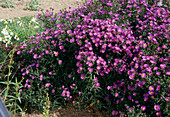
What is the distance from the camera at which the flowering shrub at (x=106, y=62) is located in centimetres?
263

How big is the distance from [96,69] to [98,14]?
106cm

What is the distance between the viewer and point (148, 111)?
8.82ft

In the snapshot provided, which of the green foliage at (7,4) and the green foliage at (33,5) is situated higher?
the green foliage at (7,4)

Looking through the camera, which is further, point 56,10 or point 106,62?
point 56,10

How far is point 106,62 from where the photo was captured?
3010 mm

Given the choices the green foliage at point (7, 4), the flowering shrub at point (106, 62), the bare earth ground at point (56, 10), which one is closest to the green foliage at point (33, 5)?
the bare earth ground at point (56, 10)

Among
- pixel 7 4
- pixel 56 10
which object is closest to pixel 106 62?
pixel 56 10

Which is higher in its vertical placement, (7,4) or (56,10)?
(7,4)

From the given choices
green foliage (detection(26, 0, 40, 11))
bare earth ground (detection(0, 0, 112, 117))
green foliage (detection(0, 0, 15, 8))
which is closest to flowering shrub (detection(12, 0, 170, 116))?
bare earth ground (detection(0, 0, 112, 117))

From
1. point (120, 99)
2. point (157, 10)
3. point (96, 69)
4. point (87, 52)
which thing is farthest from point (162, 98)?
point (157, 10)

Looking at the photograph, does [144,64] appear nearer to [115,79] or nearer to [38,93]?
[115,79]

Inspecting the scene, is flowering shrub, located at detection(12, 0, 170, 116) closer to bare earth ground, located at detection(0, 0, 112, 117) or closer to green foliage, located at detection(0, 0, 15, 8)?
bare earth ground, located at detection(0, 0, 112, 117)

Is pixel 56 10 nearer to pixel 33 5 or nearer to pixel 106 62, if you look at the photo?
pixel 33 5

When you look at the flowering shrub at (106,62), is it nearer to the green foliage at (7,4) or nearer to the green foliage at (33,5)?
the green foliage at (33,5)
